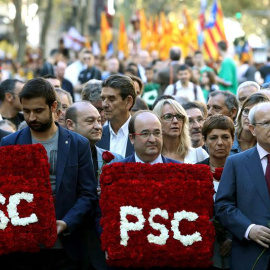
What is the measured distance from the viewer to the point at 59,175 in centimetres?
768

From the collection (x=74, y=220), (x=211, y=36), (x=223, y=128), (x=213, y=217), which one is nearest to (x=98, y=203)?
(x=74, y=220)

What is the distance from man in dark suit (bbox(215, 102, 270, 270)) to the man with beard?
1.23 m

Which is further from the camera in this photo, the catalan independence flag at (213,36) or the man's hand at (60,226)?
the catalan independence flag at (213,36)


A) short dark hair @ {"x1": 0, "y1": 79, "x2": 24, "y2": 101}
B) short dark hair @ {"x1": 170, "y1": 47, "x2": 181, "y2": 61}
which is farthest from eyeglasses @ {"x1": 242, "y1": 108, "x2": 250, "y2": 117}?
short dark hair @ {"x1": 170, "y1": 47, "x2": 181, "y2": 61}

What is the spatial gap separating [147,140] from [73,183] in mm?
797

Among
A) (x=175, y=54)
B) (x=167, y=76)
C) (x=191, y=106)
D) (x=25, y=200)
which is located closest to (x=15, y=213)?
(x=25, y=200)

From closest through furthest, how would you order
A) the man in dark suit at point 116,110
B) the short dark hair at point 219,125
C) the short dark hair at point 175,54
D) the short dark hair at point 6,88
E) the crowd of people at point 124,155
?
the crowd of people at point 124,155
the short dark hair at point 219,125
the man in dark suit at point 116,110
the short dark hair at point 6,88
the short dark hair at point 175,54

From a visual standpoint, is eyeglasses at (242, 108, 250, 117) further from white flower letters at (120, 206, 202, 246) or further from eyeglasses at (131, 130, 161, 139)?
white flower letters at (120, 206, 202, 246)

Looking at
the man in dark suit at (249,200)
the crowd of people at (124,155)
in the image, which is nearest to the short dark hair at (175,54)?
the crowd of people at (124,155)

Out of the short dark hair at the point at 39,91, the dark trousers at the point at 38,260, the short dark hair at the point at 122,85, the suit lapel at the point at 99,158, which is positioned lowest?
the dark trousers at the point at 38,260

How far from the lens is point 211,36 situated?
87.2 ft

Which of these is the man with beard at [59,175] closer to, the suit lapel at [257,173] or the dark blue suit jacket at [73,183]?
the dark blue suit jacket at [73,183]

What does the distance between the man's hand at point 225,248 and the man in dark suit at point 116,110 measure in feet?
7.91

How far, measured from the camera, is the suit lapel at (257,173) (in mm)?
7254
